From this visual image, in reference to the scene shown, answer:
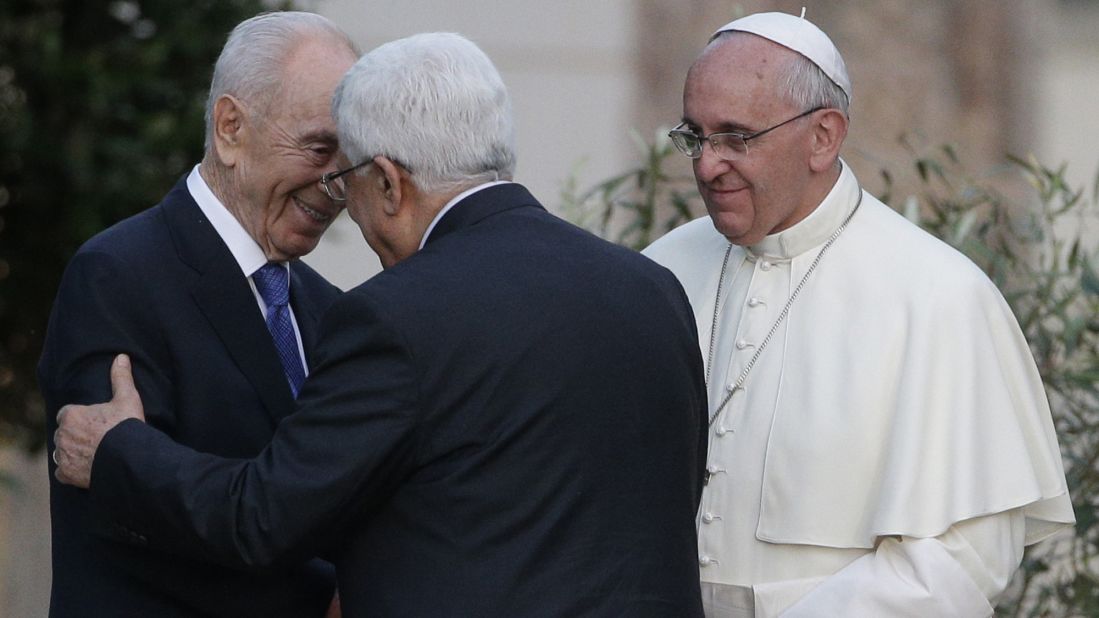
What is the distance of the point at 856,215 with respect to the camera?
296 centimetres

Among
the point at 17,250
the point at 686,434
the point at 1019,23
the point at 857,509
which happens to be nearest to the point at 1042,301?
the point at 857,509

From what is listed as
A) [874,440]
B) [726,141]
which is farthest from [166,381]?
[874,440]

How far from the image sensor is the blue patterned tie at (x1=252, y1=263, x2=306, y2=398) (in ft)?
9.11

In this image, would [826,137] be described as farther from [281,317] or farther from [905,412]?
[281,317]

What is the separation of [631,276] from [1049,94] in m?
6.83

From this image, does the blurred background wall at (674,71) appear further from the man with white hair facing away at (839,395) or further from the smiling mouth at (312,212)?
the man with white hair facing away at (839,395)

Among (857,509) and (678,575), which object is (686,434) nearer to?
(678,575)

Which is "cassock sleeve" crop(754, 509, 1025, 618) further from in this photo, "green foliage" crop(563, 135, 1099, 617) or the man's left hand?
the man's left hand

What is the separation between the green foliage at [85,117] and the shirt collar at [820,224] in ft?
6.47

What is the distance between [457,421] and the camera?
2.21 metres

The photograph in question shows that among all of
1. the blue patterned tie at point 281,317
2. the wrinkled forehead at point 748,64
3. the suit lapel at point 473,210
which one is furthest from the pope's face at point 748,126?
the blue patterned tie at point 281,317

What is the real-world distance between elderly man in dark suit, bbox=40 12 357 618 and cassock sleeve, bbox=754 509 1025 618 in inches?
33.2

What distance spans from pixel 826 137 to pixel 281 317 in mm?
1019

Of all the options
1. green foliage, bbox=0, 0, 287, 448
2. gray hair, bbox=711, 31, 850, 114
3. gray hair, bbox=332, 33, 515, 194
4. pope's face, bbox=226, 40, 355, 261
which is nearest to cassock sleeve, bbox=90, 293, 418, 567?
gray hair, bbox=332, 33, 515, 194
